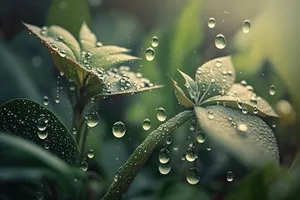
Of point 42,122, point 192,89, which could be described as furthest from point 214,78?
point 42,122

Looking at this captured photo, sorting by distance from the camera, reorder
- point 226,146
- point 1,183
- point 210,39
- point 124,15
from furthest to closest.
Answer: point 124,15
point 210,39
point 1,183
point 226,146

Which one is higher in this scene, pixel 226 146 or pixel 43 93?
pixel 226 146

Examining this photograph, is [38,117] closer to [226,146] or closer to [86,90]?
[86,90]

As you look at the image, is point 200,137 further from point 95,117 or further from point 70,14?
point 70,14

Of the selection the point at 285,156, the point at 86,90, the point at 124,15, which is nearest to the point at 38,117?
the point at 86,90

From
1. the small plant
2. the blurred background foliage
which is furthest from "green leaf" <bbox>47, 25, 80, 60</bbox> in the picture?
the blurred background foliage

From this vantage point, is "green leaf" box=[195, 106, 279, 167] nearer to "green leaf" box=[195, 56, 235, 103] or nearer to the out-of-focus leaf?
"green leaf" box=[195, 56, 235, 103]

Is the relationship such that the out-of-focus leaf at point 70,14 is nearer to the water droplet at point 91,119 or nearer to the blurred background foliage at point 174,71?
the blurred background foliage at point 174,71
